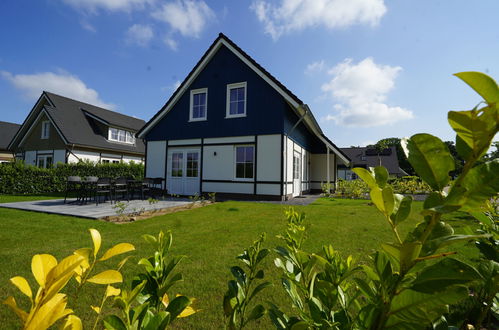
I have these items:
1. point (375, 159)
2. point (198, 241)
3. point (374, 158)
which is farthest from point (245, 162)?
point (374, 158)

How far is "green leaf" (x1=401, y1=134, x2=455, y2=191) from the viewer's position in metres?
0.44

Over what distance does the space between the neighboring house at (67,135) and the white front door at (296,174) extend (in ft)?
56.0

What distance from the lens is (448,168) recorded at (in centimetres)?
45

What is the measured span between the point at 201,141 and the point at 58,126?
581 inches

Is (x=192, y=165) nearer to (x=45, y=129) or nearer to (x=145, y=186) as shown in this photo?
(x=145, y=186)

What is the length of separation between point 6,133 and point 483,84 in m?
41.1

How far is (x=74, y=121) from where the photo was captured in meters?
22.4

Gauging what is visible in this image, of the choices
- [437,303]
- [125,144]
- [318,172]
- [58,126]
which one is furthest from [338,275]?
[125,144]

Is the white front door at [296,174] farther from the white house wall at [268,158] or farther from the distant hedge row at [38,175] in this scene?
the distant hedge row at [38,175]

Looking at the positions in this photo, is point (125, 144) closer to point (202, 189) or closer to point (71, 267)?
point (202, 189)

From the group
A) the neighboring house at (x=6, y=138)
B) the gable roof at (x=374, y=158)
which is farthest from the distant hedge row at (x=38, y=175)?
the gable roof at (x=374, y=158)

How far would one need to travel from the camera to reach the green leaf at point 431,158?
1.43 feet

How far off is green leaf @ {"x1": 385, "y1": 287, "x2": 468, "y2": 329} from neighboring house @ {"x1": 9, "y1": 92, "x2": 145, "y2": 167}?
23719 mm

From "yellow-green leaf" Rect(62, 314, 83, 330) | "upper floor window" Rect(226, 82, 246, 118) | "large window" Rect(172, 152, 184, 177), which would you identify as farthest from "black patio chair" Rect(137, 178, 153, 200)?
"yellow-green leaf" Rect(62, 314, 83, 330)
